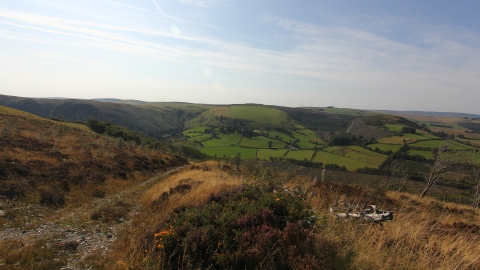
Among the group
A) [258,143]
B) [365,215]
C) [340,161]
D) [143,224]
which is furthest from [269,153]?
[365,215]

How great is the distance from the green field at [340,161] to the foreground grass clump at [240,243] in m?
80.4

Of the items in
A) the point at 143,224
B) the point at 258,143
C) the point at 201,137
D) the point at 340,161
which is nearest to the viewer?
the point at 143,224

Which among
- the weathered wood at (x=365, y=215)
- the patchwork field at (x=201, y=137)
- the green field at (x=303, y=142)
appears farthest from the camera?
the patchwork field at (x=201, y=137)

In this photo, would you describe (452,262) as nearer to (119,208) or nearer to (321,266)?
(321,266)

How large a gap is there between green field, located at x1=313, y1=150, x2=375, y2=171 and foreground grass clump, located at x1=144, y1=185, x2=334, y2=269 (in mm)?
80405

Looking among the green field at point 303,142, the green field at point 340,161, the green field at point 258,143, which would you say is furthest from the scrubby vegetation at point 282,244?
the green field at point 303,142

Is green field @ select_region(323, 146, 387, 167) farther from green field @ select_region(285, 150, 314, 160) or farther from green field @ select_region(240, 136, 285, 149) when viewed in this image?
green field @ select_region(240, 136, 285, 149)

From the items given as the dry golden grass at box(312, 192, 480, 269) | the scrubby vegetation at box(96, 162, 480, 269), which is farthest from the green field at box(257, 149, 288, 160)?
the scrubby vegetation at box(96, 162, 480, 269)

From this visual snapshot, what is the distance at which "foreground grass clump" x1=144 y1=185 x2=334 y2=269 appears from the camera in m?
5.54

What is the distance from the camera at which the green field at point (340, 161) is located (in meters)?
81.8

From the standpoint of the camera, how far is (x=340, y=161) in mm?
88938

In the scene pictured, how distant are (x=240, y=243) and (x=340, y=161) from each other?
91.3 meters

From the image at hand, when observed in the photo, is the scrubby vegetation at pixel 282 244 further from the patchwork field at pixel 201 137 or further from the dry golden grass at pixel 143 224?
the patchwork field at pixel 201 137

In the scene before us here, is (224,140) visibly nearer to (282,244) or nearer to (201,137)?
(201,137)
